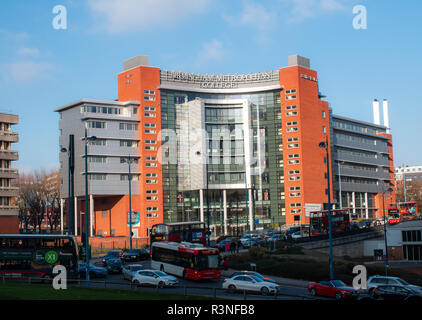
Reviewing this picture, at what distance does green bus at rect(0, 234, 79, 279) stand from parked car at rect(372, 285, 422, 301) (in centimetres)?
2256

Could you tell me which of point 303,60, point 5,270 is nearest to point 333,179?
point 303,60

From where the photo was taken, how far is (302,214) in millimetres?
116125

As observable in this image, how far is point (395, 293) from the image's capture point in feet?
102

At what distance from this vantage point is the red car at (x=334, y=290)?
3431 centimetres

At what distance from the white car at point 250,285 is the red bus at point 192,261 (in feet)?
20.9

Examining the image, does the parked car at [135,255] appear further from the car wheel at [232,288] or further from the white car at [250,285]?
the car wheel at [232,288]

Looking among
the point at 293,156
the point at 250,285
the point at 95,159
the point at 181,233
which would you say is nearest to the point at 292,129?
the point at 293,156

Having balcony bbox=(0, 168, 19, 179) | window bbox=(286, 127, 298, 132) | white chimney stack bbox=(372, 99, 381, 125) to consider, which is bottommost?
balcony bbox=(0, 168, 19, 179)

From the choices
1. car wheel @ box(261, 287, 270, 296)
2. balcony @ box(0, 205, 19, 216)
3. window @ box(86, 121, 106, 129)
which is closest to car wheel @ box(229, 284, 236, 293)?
car wheel @ box(261, 287, 270, 296)

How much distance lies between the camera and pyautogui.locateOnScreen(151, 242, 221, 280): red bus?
44.1 metres

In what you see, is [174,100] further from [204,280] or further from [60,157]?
[204,280]

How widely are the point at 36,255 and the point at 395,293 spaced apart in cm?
2613

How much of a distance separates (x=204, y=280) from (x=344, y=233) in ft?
132

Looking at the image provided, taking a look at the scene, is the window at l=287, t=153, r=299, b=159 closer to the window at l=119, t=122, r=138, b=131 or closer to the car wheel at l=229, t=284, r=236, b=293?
the window at l=119, t=122, r=138, b=131
